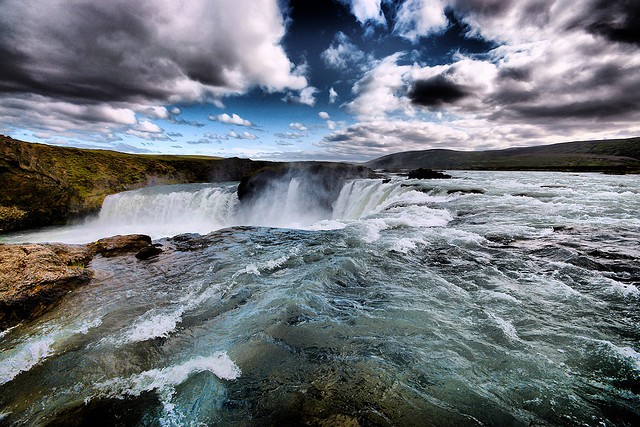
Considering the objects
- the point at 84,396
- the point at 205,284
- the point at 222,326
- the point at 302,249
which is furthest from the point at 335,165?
the point at 84,396

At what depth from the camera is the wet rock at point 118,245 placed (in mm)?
12984

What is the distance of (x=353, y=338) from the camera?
19.3 ft

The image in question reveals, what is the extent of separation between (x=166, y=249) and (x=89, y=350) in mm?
8592

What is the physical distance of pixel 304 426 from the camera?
368 centimetres

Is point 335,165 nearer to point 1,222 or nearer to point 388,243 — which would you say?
point 388,243

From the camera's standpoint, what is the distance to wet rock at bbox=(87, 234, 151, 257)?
42.6ft

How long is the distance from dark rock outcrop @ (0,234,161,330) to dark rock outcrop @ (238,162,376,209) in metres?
23.6

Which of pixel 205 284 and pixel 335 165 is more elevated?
pixel 335 165

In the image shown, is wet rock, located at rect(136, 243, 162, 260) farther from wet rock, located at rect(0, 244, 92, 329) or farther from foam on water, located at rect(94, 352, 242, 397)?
foam on water, located at rect(94, 352, 242, 397)

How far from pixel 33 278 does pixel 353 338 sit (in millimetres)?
9551

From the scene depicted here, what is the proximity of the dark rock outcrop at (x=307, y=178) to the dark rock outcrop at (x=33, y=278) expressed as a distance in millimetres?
23619

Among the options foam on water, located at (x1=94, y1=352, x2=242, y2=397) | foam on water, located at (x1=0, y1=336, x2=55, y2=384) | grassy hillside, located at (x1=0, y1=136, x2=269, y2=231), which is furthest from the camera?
grassy hillside, located at (x1=0, y1=136, x2=269, y2=231)

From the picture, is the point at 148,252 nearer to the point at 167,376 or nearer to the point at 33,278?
the point at 33,278

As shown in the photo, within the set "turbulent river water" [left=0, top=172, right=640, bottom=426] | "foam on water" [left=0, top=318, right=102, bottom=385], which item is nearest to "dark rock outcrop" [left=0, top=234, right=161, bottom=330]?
"turbulent river water" [left=0, top=172, right=640, bottom=426]
